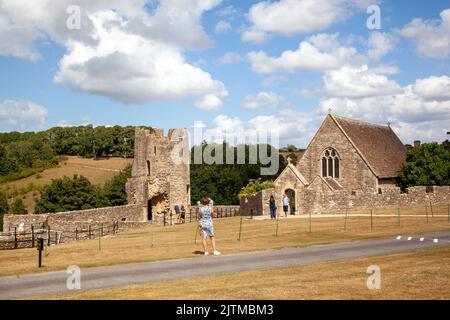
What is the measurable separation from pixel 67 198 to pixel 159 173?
21.6 m

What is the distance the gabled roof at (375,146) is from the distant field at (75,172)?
5154cm

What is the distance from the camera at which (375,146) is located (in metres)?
52.4

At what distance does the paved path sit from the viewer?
42.8 ft

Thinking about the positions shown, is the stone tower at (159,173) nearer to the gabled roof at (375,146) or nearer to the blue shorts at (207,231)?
the gabled roof at (375,146)

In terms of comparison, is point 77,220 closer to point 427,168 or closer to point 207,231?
point 207,231

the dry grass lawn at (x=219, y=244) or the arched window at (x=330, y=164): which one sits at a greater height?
the arched window at (x=330, y=164)

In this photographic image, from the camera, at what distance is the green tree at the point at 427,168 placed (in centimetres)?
4616

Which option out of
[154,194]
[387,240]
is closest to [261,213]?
[154,194]

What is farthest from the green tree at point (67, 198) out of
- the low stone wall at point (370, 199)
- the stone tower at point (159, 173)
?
the low stone wall at point (370, 199)

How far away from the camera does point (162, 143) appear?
48.3m

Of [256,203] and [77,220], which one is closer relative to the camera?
[77,220]

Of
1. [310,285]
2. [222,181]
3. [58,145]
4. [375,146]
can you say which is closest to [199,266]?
[310,285]
